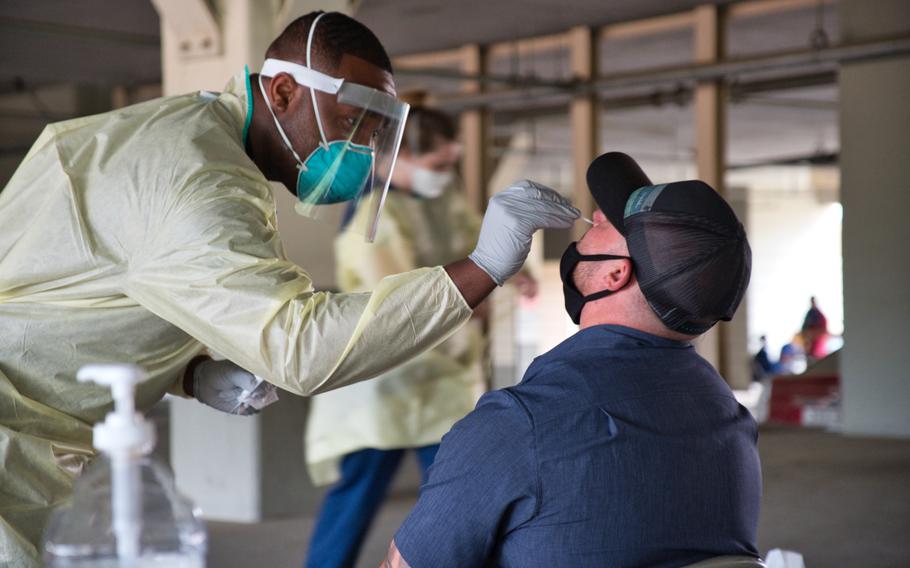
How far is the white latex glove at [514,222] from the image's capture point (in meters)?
1.46

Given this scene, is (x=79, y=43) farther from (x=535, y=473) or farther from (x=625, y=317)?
(x=535, y=473)

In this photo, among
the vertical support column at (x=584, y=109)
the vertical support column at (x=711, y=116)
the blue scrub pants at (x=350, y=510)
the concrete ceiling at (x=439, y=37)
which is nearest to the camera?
the blue scrub pants at (x=350, y=510)

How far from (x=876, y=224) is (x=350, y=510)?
4955mm

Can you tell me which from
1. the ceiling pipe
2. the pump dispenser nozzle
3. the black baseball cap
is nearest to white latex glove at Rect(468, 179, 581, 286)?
the black baseball cap

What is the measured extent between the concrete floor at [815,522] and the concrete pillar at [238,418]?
147 millimetres

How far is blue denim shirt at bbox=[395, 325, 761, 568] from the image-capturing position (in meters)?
1.42

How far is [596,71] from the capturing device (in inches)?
348

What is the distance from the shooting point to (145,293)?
139 cm

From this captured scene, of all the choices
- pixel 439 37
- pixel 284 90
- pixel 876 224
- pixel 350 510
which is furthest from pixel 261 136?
pixel 439 37

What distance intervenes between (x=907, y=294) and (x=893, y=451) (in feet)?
3.35

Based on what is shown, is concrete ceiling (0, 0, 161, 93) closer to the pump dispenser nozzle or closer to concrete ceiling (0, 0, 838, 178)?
concrete ceiling (0, 0, 838, 178)

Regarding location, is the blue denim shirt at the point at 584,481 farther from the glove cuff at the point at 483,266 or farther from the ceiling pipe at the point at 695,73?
the ceiling pipe at the point at 695,73

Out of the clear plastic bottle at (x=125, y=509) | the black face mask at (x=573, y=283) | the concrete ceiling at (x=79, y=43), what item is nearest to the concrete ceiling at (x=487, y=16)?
the concrete ceiling at (x=79, y=43)

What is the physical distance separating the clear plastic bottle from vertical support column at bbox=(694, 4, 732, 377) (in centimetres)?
734
